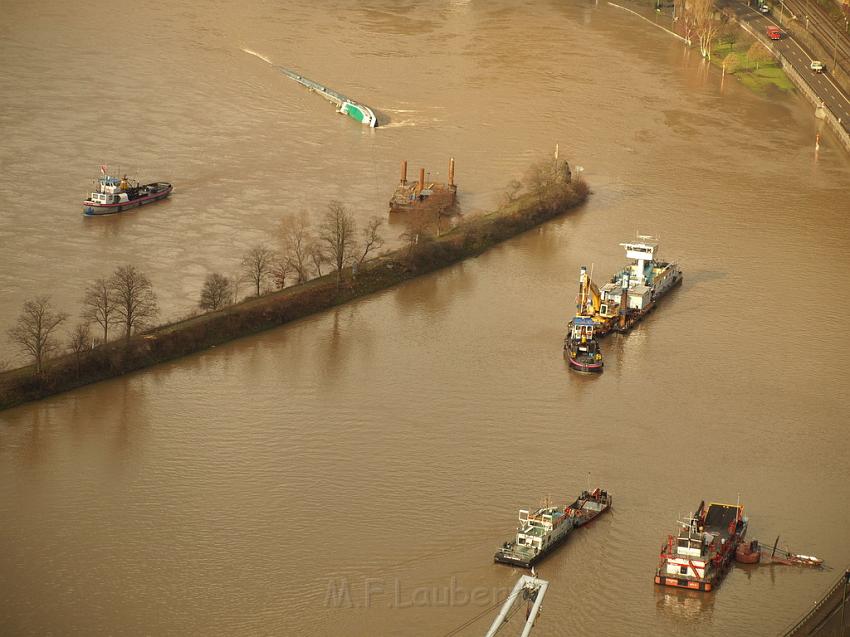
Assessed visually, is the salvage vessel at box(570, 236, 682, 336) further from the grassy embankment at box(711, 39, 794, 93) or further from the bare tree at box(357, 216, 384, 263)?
the grassy embankment at box(711, 39, 794, 93)

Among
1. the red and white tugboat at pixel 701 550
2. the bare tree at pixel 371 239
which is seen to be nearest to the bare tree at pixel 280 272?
the bare tree at pixel 371 239

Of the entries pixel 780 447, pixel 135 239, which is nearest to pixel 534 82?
pixel 135 239

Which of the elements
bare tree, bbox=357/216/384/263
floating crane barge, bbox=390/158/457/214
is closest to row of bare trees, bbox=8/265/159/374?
bare tree, bbox=357/216/384/263

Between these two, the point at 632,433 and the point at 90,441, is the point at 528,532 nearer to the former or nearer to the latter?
the point at 632,433

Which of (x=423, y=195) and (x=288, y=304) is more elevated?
(x=423, y=195)

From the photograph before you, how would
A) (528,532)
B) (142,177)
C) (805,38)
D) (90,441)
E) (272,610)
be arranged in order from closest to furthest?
(272,610) → (528,532) → (90,441) → (142,177) → (805,38)

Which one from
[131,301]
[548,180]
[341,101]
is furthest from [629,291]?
[341,101]

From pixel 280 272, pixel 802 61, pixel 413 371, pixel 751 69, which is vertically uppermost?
pixel 802 61

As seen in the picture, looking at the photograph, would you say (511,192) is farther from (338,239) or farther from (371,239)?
(338,239)
